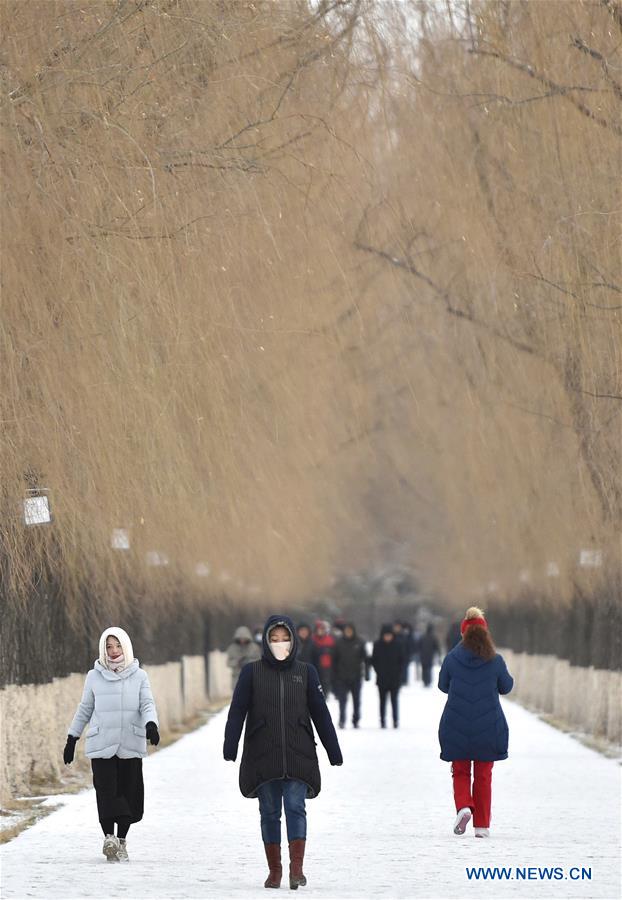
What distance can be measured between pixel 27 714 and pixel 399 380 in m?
14.2

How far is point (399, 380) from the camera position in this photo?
3200 cm

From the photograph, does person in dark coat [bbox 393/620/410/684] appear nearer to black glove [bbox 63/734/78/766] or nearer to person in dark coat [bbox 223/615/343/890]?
black glove [bbox 63/734/78/766]

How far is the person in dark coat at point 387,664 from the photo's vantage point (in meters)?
31.2

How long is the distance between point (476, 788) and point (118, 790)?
303cm

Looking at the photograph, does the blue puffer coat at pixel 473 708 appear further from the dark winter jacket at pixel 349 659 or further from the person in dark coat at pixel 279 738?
the dark winter jacket at pixel 349 659

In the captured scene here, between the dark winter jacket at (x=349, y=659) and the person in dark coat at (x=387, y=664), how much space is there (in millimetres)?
483

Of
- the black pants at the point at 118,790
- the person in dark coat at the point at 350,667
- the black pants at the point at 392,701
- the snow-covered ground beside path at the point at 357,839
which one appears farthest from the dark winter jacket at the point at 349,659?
the black pants at the point at 118,790

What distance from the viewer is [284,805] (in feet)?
38.6

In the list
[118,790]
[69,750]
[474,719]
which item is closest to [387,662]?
[474,719]

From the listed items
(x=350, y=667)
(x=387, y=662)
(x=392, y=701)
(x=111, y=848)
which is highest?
(x=387, y=662)

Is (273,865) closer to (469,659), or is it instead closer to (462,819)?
(462,819)

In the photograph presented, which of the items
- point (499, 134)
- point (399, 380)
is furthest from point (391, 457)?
point (499, 134)

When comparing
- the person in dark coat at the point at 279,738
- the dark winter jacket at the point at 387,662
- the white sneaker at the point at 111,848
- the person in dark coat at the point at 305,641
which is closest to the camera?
the person in dark coat at the point at 279,738

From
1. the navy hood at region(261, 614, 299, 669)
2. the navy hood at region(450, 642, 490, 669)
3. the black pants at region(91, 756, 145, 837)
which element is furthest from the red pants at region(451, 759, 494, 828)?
the navy hood at region(261, 614, 299, 669)
